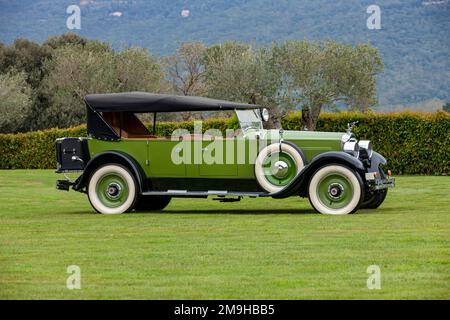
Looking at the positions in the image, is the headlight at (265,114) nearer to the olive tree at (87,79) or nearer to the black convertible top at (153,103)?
the black convertible top at (153,103)

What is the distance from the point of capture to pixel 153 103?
16359 mm

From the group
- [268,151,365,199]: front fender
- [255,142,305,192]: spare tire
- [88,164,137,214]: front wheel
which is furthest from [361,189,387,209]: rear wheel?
[88,164,137,214]: front wheel

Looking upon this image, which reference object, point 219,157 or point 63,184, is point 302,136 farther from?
point 63,184

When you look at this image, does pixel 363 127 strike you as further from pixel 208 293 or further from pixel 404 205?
pixel 208 293

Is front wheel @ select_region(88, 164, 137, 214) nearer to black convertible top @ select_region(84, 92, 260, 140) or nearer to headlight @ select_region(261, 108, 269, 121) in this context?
black convertible top @ select_region(84, 92, 260, 140)

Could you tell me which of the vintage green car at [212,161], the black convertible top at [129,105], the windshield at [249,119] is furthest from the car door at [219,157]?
the black convertible top at [129,105]

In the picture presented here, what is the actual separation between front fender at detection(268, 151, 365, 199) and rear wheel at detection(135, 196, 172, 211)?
266 centimetres

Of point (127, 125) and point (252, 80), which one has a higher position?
point (252, 80)

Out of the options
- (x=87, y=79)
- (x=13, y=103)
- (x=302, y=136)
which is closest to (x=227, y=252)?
(x=302, y=136)

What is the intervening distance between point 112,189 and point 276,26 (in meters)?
73.7

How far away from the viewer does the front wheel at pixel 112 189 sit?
53.0 ft

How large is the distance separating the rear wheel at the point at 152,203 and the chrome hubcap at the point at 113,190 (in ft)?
2.18

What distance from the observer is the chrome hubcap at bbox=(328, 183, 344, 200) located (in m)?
15.3

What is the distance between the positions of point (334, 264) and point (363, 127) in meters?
21.7
